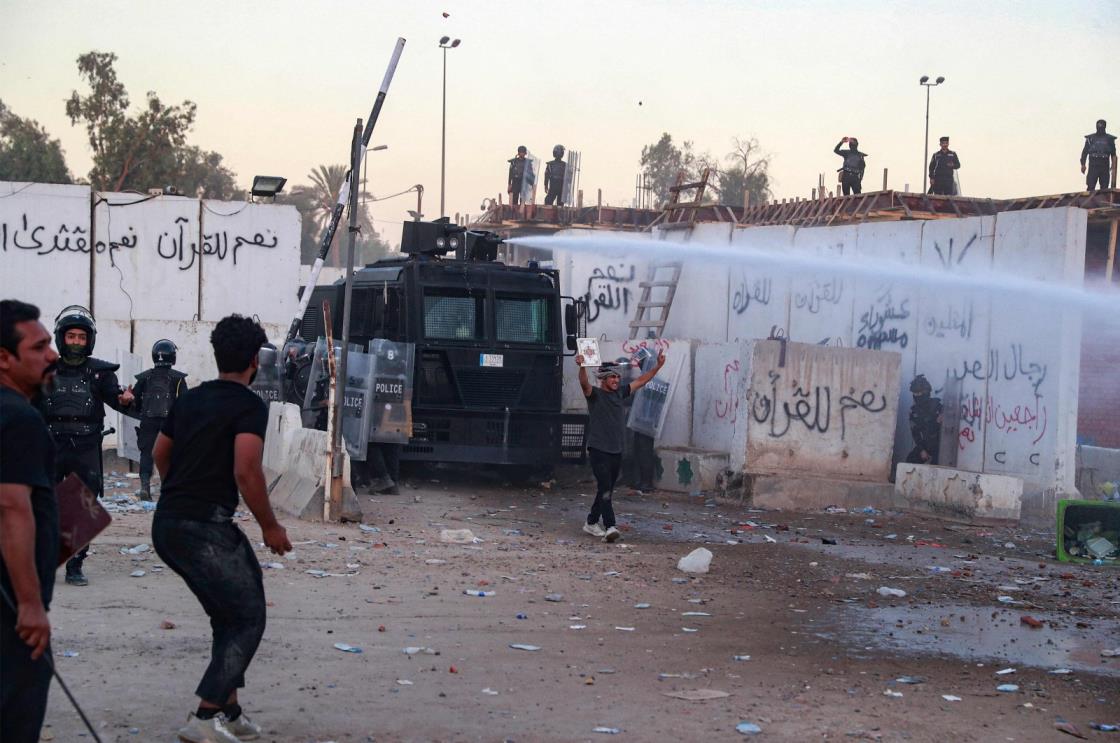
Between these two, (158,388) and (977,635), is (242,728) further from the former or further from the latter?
(158,388)

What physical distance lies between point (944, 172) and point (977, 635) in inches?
730

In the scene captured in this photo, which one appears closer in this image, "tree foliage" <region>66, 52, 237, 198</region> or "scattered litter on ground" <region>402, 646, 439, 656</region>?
"scattered litter on ground" <region>402, 646, 439, 656</region>

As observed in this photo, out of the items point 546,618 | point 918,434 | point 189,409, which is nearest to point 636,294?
point 918,434

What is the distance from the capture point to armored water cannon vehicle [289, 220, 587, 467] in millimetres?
14328

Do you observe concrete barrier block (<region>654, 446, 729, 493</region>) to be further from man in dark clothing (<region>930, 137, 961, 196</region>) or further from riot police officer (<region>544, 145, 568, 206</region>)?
riot police officer (<region>544, 145, 568, 206</region>)

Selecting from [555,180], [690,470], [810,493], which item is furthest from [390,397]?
[555,180]

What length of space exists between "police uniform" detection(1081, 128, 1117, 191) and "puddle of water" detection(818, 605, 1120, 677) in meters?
15.2

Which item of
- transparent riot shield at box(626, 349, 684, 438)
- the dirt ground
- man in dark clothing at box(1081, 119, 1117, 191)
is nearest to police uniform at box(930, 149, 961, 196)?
man in dark clothing at box(1081, 119, 1117, 191)

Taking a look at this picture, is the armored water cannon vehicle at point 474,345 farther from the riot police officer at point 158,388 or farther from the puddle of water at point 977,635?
the puddle of water at point 977,635

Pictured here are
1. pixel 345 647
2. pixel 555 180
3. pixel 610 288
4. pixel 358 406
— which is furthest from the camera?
pixel 555 180

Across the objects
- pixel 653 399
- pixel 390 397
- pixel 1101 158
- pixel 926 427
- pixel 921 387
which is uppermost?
pixel 1101 158

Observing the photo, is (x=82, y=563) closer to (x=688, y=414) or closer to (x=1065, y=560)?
(x=1065, y=560)

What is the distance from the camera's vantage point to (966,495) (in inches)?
537

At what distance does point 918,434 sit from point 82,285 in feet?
36.5
